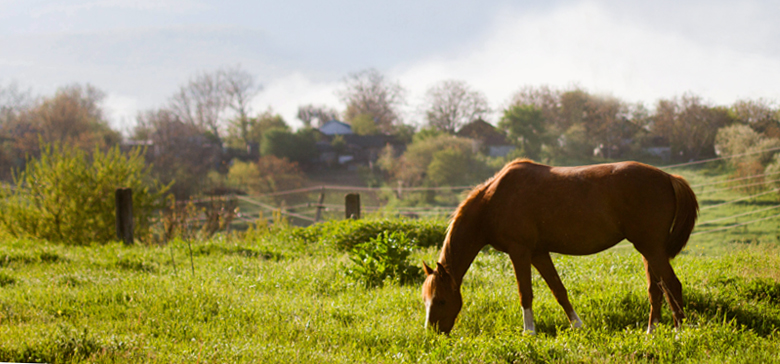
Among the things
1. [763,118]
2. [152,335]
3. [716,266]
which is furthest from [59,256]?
[763,118]

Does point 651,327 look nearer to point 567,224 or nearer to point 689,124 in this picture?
point 567,224

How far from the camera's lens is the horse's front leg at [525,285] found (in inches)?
141

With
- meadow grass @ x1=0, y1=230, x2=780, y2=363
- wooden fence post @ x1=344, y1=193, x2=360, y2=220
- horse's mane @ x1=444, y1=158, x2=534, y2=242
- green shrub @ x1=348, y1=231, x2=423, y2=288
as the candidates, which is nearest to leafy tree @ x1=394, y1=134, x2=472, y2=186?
wooden fence post @ x1=344, y1=193, x2=360, y2=220

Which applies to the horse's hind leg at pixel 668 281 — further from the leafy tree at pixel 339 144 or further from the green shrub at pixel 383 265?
the leafy tree at pixel 339 144

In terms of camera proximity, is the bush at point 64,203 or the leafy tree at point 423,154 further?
the leafy tree at point 423,154

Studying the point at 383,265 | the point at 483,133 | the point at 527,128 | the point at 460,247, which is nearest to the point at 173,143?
the point at 483,133

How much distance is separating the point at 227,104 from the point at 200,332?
131 ft

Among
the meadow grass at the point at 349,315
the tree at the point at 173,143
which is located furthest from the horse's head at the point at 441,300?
the tree at the point at 173,143

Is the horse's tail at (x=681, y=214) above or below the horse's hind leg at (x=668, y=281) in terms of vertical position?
above

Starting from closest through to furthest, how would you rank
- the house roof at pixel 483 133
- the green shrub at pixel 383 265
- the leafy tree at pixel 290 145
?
the green shrub at pixel 383 265
the house roof at pixel 483 133
the leafy tree at pixel 290 145

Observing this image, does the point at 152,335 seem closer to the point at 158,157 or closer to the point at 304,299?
→ the point at 304,299

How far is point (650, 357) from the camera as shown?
2922 mm

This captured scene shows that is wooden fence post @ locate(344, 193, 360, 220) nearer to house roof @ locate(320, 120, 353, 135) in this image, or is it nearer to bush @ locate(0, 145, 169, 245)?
bush @ locate(0, 145, 169, 245)

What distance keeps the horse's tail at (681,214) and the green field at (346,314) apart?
56cm
